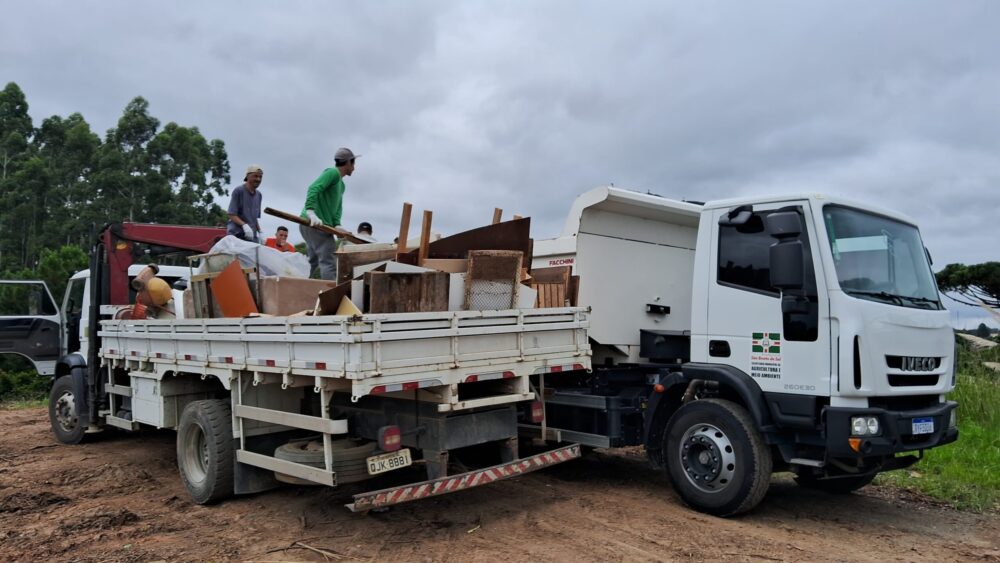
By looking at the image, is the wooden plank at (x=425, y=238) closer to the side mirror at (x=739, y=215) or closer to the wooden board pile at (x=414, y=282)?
the wooden board pile at (x=414, y=282)

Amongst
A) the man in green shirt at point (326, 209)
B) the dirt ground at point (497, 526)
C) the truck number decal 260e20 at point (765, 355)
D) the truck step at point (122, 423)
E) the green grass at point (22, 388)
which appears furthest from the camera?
the green grass at point (22, 388)

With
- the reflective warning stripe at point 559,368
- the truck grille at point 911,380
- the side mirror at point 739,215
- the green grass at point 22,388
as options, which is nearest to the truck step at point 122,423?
the reflective warning stripe at point 559,368

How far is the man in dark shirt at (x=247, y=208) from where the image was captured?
802 centimetres

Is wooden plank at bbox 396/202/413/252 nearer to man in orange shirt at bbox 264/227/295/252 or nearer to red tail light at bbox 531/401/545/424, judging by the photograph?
red tail light at bbox 531/401/545/424

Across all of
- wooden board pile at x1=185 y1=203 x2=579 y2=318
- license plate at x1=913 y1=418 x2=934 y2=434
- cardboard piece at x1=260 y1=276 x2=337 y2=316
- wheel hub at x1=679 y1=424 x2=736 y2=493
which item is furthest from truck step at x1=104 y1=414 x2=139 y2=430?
license plate at x1=913 y1=418 x2=934 y2=434

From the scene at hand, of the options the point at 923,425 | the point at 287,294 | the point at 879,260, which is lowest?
the point at 923,425

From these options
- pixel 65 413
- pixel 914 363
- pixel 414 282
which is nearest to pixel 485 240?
pixel 414 282

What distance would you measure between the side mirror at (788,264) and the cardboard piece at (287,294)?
3453 mm

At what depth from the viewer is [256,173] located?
27.2 feet

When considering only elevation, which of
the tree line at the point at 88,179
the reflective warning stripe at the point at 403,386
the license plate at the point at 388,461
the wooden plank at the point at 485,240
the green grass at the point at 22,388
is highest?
the tree line at the point at 88,179

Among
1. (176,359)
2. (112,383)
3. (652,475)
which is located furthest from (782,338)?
(112,383)

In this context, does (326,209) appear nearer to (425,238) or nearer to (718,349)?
(425,238)

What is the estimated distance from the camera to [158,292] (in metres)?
7.62

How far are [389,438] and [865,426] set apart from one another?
3.29m
